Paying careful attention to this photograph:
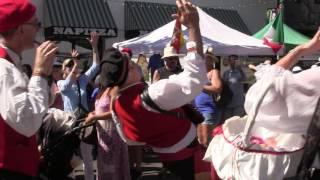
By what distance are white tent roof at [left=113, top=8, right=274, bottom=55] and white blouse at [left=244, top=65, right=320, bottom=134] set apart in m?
6.82

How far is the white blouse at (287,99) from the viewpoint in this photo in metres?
2.57

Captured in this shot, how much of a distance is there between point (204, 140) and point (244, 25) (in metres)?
14.9

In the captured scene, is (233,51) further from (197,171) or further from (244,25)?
(244,25)

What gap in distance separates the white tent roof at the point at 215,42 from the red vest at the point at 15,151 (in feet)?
22.7

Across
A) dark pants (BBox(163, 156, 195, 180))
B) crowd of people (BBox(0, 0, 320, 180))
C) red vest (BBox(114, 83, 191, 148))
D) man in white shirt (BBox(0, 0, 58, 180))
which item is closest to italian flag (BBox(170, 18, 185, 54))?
crowd of people (BBox(0, 0, 320, 180))

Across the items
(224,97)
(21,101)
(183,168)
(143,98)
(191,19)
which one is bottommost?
(224,97)

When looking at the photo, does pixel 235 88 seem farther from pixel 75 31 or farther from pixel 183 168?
pixel 75 31

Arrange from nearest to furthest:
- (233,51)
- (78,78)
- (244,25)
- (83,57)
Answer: (78,78) → (233,51) → (83,57) → (244,25)

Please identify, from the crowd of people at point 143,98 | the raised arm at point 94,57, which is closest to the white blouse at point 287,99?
the crowd of people at point 143,98

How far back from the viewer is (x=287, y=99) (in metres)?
2.60

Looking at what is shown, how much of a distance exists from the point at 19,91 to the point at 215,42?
7503 millimetres

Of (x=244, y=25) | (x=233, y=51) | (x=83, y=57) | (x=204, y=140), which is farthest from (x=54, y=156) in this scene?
(x=244, y=25)

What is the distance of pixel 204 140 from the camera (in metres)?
7.37

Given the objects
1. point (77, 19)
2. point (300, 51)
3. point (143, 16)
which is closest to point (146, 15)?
point (143, 16)
